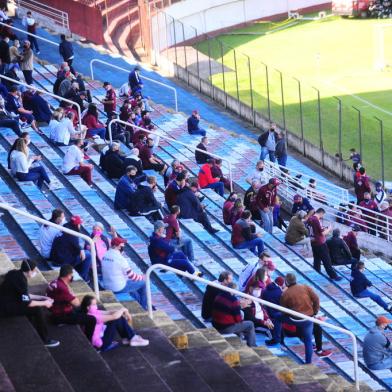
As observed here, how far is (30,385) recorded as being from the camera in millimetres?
13016

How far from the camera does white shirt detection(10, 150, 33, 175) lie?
22531 mm

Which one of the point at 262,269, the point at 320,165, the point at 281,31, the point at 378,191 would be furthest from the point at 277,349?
the point at 281,31

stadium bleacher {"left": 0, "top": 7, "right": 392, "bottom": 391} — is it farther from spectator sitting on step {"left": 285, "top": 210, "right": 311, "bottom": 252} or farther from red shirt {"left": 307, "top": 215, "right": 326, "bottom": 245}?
red shirt {"left": 307, "top": 215, "right": 326, "bottom": 245}

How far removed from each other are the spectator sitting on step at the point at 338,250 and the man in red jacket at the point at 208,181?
403 cm

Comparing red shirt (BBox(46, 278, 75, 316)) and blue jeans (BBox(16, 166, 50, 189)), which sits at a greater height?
red shirt (BBox(46, 278, 75, 316))


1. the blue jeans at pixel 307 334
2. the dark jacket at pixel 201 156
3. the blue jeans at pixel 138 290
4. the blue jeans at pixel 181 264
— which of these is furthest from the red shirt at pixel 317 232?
the dark jacket at pixel 201 156

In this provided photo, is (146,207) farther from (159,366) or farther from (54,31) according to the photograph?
(54,31)

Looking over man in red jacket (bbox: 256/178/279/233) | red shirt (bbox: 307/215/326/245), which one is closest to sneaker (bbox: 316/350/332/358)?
red shirt (bbox: 307/215/326/245)

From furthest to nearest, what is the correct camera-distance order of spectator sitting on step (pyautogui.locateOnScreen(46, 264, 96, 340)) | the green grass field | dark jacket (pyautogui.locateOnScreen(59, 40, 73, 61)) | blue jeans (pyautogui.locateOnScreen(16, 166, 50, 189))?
the green grass field
dark jacket (pyautogui.locateOnScreen(59, 40, 73, 61))
blue jeans (pyautogui.locateOnScreen(16, 166, 50, 189))
spectator sitting on step (pyautogui.locateOnScreen(46, 264, 96, 340))

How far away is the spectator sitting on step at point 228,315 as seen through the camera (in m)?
17.1

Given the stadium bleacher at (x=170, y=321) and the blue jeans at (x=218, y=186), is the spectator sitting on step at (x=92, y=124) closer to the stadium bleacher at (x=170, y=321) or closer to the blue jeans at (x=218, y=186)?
the stadium bleacher at (x=170, y=321)

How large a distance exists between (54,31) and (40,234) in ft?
77.0

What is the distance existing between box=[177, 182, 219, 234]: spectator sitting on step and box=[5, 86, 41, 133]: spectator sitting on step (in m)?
5.21

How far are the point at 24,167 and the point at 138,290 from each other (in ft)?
18.4
